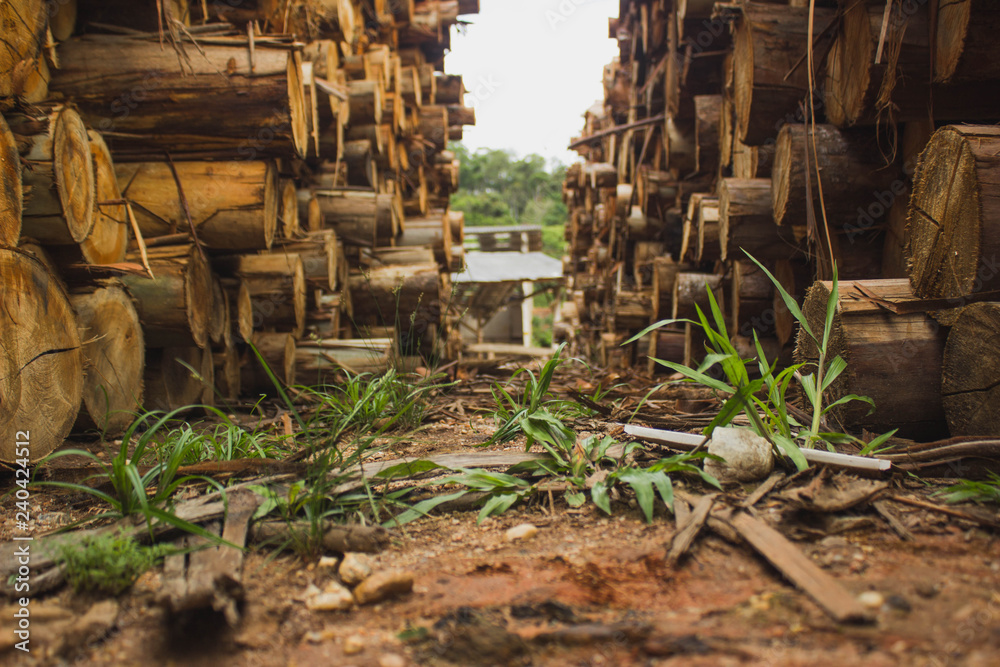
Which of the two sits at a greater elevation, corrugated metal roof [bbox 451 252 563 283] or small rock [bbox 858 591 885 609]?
small rock [bbox 858 591 885 609]

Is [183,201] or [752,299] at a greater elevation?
[183,201]

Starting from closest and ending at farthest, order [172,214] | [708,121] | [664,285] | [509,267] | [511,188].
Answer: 1. [172,214]
2. [708,121]
3. [664,285]
4. [509,267]
5. [511,188]

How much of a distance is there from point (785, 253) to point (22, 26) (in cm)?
354

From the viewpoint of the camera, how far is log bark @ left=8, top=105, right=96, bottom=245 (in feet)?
6.91

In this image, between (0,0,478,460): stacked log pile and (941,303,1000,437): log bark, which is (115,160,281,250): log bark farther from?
(941,303,1000,437): log bark

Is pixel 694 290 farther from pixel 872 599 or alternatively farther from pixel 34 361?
pixel 34 361

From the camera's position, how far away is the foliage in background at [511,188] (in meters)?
26.8

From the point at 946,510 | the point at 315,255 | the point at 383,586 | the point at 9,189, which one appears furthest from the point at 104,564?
the point at 315,255

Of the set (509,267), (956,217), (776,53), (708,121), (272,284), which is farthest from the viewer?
(509,267)

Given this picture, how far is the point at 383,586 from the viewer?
4.16ft

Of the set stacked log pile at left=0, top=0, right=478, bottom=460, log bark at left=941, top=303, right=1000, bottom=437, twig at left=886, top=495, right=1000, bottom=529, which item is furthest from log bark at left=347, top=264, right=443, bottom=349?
twig at left=886, top=495, right=1000, bottom=529

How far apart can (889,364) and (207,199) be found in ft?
10.5

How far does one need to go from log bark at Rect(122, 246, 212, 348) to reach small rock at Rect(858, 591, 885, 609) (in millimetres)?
2894

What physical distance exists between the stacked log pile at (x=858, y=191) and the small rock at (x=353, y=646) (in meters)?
1.72
